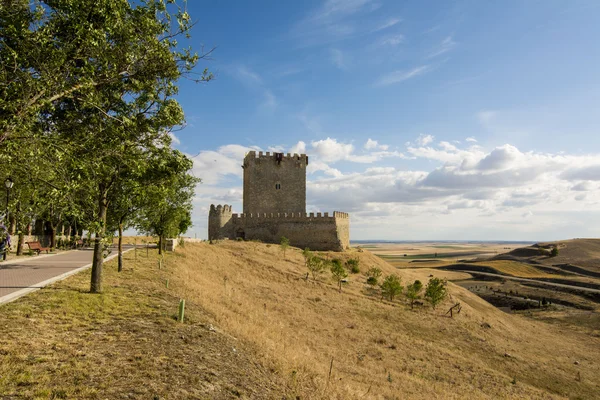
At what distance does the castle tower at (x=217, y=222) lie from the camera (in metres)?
48.0

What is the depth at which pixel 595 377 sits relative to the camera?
25625 millimetres

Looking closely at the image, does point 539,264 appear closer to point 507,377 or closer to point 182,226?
point 507,377

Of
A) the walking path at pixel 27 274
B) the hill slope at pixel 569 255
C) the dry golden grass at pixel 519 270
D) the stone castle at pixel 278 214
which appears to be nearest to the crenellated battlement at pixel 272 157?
the stone castle at pixel 278 214

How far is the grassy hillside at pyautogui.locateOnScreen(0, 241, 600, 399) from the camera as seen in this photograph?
7473 millimetres

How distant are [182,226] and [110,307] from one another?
24.1 metres

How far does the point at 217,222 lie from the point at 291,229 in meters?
10.4

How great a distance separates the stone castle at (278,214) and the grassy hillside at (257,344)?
996 centimetres

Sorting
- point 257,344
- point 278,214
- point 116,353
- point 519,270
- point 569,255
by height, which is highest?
point 278,214

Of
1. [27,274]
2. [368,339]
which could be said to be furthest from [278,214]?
[27,274]

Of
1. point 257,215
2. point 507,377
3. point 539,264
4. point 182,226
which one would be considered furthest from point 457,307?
point 539,264

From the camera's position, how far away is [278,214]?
4878 centimetres

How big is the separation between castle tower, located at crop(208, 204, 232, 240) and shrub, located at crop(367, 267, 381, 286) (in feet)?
66.5

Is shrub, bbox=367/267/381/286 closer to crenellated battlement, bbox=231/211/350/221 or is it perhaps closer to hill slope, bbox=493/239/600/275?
crenellated battlement, bbox=231/211/350/221

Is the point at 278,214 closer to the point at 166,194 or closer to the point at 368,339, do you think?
the point at 368,339
